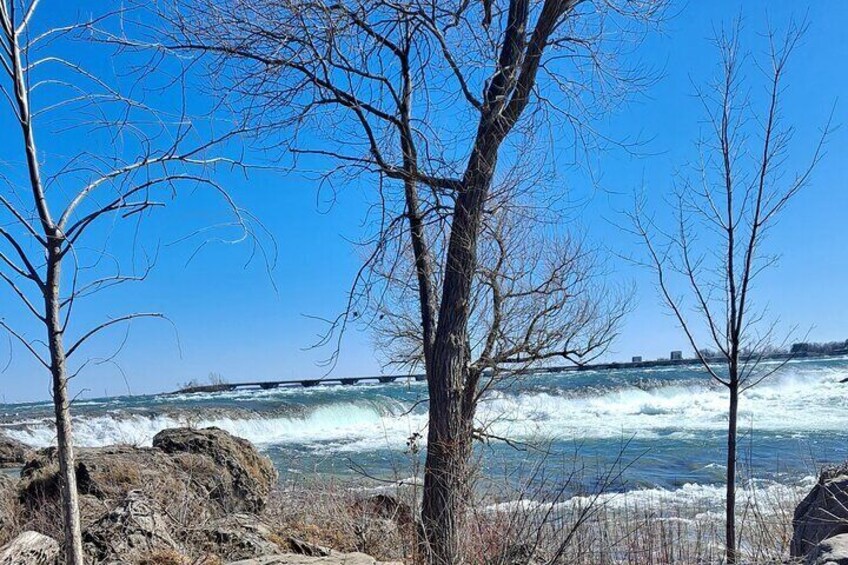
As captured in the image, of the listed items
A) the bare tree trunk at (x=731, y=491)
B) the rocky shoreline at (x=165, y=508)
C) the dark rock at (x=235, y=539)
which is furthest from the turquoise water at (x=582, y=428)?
the dark rock at (x=235, y=539)

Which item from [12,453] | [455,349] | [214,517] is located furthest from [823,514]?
[12,453]

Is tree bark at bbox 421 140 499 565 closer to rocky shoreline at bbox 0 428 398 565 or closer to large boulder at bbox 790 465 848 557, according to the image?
rocky shoreline at bbox 0 428 398 565

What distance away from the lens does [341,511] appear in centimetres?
564

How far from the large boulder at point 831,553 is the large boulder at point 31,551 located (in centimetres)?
390

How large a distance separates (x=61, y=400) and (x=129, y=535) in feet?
6.43

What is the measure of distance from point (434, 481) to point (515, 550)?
40.6 inches

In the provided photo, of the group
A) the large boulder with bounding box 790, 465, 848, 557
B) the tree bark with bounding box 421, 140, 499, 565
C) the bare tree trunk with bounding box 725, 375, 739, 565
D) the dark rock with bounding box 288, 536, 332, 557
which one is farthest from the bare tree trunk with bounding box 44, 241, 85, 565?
the bare tree trunk with bounding box 725, 375, 739, 565

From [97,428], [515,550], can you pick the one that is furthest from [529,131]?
[97,428]

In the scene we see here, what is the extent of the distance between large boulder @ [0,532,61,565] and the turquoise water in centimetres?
343

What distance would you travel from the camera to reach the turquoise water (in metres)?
11.7

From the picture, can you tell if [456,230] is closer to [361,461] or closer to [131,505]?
[131,505]

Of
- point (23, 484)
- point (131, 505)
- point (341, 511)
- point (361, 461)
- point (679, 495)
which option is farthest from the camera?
point (361, 461)

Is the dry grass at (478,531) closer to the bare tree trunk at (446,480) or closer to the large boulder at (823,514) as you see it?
the bare tree trunk at (446,480)

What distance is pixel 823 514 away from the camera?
464cm
